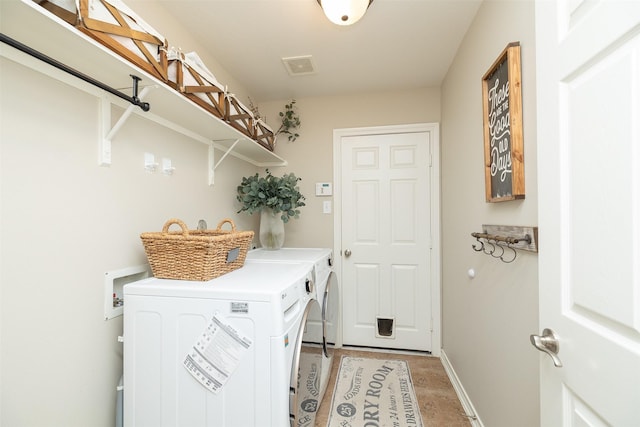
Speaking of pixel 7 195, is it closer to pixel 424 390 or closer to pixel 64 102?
pixel 64 102

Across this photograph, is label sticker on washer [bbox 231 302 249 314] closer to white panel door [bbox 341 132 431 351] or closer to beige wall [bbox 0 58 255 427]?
beige wall [bbox 0 58 255 427]

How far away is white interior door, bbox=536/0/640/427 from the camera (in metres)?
0.50

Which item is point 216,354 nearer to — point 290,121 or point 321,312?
point 321,312

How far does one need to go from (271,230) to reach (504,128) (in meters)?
1.69

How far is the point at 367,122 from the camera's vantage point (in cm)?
250

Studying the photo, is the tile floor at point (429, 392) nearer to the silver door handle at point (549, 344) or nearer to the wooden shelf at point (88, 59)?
the silver door handle at point (549, 344)

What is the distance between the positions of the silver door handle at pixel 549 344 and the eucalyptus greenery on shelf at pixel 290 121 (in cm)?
234

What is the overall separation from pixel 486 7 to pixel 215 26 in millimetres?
1557

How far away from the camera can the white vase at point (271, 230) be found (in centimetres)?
218

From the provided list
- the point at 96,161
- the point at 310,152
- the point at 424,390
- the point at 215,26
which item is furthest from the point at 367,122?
the point at 424,390

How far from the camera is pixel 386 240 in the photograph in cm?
247

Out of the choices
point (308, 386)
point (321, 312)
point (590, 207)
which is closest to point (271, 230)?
point (321, 312)

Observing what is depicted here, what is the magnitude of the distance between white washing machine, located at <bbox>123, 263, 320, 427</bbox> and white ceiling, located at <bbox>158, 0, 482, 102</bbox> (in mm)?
1518

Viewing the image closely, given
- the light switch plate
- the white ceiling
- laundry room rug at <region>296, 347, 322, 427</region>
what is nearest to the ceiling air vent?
the white ceiling
